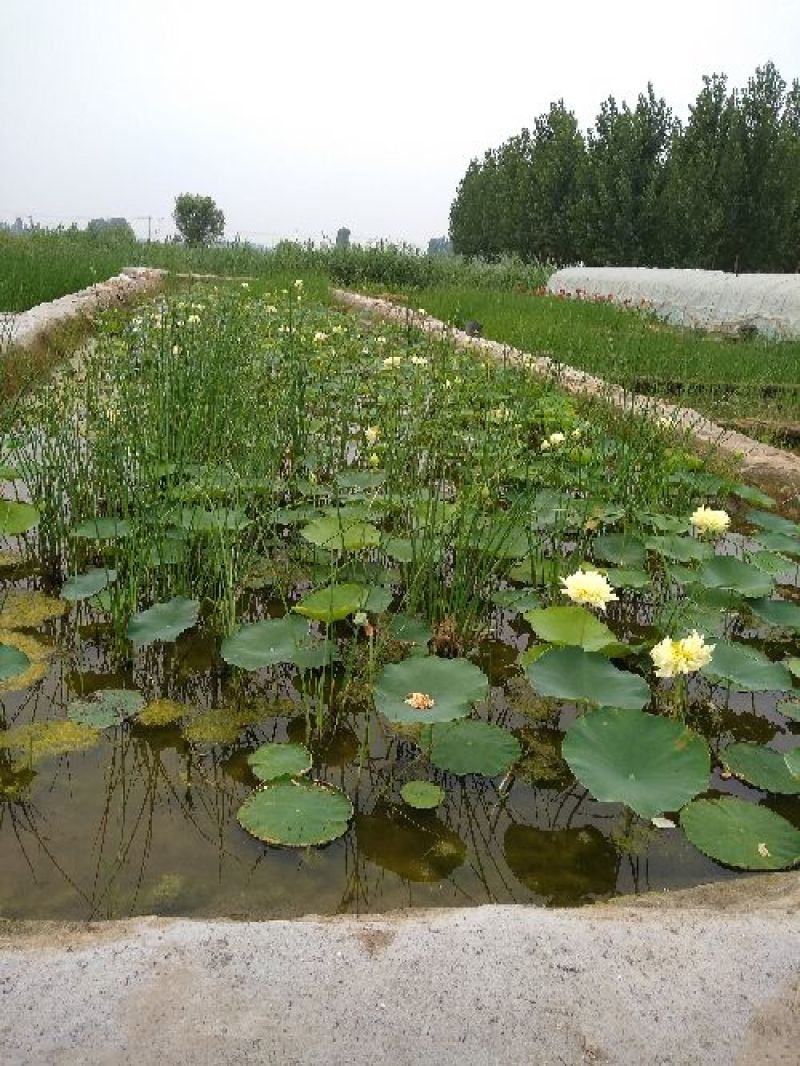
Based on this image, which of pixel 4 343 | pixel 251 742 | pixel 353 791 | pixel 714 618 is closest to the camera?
pixel 353 791

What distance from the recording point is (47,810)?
4.21ft

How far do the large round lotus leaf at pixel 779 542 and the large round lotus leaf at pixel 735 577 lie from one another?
11.4 inches

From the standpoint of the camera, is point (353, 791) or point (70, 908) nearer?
point (70, 908)

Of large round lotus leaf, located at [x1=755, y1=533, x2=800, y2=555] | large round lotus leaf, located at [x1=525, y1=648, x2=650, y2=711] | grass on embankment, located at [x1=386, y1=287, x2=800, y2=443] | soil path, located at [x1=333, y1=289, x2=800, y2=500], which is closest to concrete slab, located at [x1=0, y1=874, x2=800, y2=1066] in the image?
large round lotus leaf, located at [x1=525, y1=648, x2=650, y2=711]

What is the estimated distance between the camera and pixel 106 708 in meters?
1.52

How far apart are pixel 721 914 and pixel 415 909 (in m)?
0.37

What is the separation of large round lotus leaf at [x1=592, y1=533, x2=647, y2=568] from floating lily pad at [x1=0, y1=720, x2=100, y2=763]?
4.23 ft

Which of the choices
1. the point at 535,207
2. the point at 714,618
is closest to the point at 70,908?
the point at 714,618

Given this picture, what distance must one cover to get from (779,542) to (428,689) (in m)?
1.26

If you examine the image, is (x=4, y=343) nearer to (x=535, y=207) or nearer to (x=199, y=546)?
(x=199, y=546)

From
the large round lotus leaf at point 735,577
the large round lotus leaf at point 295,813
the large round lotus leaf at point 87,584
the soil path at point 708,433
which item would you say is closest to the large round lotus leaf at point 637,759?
the large round lotus leaf at point 295,813

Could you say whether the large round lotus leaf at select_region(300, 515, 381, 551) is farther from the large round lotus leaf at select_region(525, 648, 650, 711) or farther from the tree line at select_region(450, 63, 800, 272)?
the tree line at select_region(450, 63, 800, 272)

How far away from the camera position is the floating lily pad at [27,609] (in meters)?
1.84

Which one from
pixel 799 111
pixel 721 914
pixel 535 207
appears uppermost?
pixel 799 111
